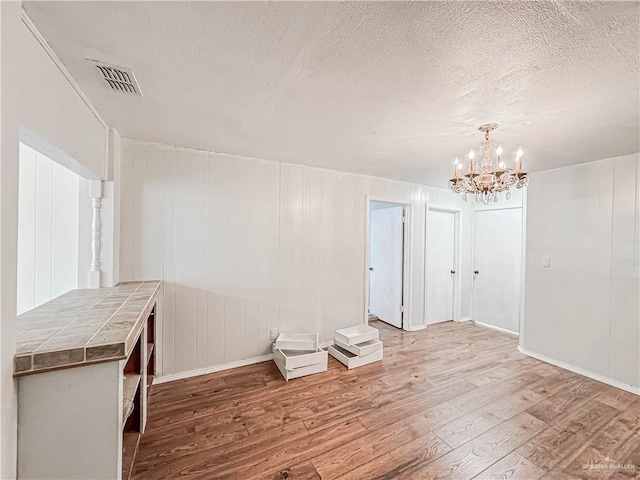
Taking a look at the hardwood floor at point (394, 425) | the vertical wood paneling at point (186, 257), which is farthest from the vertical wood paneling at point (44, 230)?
the hardwood floor at point (394, 425)

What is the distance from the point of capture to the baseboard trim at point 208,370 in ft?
8.21

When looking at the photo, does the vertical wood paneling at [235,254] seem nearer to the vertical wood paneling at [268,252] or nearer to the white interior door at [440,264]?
the vertical wood paneling at [268,252]

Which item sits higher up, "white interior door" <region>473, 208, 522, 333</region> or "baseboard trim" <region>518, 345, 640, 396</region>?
"white interior door" <region>473, 208, 522, 333</region>

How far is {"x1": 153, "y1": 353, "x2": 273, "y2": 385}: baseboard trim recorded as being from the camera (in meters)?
2.50

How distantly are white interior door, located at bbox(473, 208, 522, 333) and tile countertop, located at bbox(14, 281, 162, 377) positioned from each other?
4.56m

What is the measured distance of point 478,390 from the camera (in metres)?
2.45

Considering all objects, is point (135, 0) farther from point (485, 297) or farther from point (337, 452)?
point (485, 297)

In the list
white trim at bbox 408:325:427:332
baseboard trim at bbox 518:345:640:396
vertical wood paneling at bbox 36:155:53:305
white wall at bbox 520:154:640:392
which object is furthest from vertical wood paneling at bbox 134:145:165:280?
baseboard trim at bbox 518:345:640:396

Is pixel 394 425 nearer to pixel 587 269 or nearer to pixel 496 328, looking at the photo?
pixel 587 269

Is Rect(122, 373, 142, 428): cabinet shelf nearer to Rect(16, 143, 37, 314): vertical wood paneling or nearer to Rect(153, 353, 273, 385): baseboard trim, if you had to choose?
Rect(16, 143, 37, 314): vertical wood paneling

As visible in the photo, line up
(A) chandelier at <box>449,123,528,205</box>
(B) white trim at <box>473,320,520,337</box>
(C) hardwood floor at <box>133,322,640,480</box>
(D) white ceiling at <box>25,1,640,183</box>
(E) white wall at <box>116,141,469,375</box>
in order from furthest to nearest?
1. (B) white trim at <box>473,320,520,337</box>
2. (E) white wall at <box>116,141,469,375</box>
3. (A) chandelier at <box>449,123,528,205</box>
4. (C) hardwood floor at <box>133,322,640,480</box>
5. (D) white ceiling at <box>25,1,640,183</box>

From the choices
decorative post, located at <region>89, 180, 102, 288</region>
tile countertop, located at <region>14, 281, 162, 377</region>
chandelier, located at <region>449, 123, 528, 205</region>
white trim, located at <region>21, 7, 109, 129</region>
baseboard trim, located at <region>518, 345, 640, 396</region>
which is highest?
white trim, located at <region>21, 7, 109, 129</region>

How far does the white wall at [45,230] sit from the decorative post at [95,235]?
4.9 inches

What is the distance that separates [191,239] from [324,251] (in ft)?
4.94
